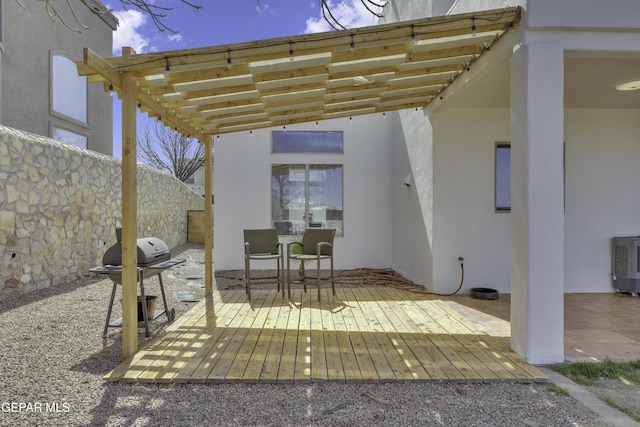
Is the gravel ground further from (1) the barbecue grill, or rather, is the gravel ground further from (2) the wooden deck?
(1) the barbecue grill

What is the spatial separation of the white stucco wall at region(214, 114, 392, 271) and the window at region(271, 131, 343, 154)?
10cm

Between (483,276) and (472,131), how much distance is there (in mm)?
1966

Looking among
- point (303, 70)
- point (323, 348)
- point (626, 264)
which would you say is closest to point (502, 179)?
point (626, 264)

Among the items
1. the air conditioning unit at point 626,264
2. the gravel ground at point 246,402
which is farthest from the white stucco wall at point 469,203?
the gravel ground at point 246,402

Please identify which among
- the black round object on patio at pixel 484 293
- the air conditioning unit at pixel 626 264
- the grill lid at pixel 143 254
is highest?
the grill lid at pixel 143 254

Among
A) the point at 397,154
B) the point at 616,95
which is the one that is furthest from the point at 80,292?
the point at 616,95

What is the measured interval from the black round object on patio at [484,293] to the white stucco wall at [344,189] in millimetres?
2361

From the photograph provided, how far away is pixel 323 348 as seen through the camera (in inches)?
125

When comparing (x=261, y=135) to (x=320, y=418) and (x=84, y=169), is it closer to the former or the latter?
(x=84, y=169)

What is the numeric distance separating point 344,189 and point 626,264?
432 centimetres

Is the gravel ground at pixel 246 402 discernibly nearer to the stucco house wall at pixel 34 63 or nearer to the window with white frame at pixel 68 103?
the stucco house wall at pixel 34 63

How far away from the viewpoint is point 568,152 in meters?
5.32

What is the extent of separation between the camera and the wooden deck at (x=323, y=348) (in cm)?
264

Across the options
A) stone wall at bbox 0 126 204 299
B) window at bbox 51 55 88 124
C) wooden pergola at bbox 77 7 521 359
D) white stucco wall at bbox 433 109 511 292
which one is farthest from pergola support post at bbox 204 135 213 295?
window at bbox 51 55 88 124
